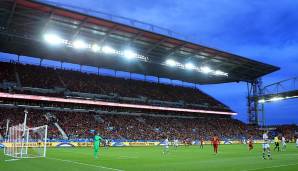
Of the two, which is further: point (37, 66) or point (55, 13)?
point (37, 66)

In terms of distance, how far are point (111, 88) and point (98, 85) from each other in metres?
3.06

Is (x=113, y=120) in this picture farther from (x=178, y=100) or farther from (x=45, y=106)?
(x=178, y=100)

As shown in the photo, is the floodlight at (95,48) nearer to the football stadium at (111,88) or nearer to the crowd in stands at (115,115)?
the football stadium at (111,88)

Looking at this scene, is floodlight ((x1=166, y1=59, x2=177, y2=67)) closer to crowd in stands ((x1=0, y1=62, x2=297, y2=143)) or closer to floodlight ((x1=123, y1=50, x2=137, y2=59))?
floodlight ((x1=123, y1=50, x2=137, y2=59))

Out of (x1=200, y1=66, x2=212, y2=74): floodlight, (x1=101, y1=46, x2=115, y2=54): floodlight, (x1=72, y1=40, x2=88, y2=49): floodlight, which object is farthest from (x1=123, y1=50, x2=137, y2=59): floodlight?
(x1=200, y1=66, x2=212, y2=74): floodlight

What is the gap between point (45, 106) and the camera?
63.2m

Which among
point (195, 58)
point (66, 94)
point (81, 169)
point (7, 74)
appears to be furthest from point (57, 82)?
point (81, 169)

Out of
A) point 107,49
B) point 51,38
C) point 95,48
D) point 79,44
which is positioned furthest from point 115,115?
point 51,38

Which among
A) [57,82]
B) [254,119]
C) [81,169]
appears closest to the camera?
[81,169]

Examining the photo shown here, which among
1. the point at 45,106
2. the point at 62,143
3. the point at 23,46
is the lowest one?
the point at 62,143

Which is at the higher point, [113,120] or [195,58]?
[195,58]

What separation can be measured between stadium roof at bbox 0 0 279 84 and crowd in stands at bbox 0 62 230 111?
3089 millimetres

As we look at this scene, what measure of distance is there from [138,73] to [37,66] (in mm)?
25467

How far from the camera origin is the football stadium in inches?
2037
